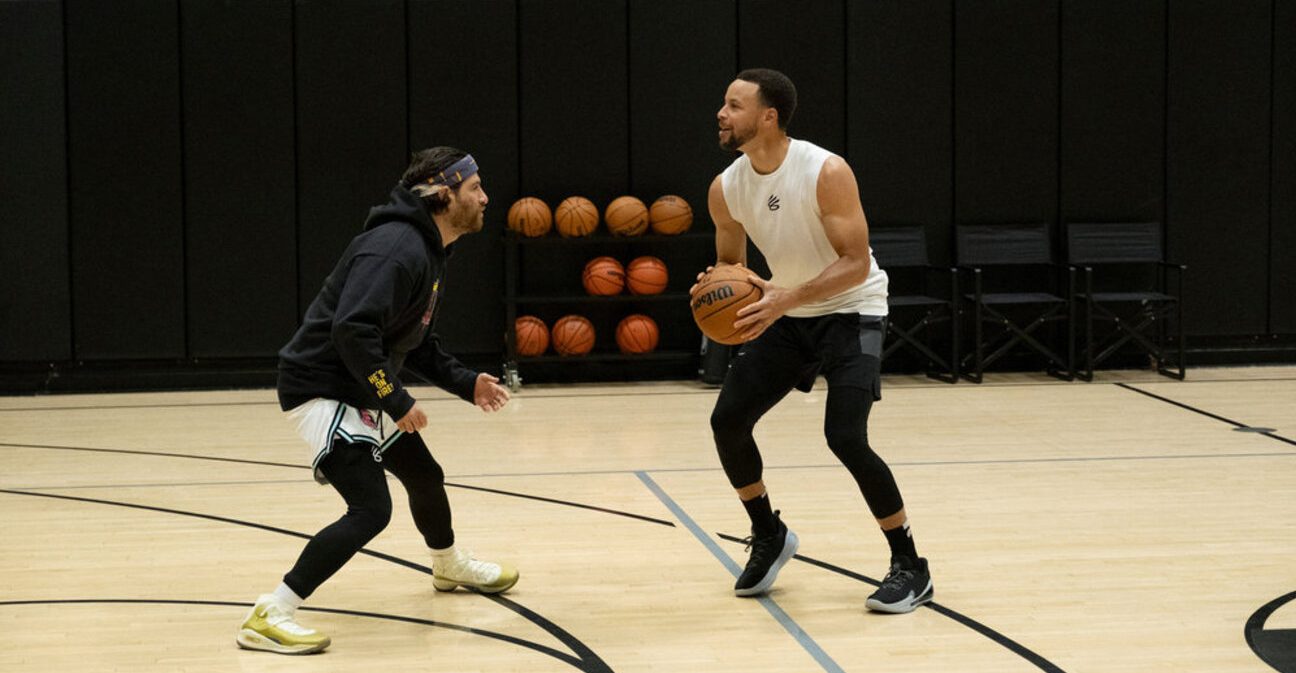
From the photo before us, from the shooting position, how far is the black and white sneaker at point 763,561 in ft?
19.2

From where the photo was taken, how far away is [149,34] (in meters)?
12.1

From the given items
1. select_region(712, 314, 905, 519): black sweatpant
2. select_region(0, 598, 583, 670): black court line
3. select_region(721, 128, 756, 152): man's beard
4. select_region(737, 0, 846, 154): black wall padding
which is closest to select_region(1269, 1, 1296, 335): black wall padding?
select_region(737, 0, 846, 154): black wall padding

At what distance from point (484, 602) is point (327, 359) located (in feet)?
3.83

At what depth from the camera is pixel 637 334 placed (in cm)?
1217

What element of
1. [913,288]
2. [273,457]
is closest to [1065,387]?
[913,288]

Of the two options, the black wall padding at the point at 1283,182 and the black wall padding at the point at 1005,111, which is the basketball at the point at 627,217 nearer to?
the black wall padding at the point at 1005,111

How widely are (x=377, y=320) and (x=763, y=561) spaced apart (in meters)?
1.82

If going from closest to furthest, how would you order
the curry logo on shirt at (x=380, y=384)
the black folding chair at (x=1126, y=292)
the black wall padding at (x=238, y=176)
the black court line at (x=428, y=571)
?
the curry logo on shirt at (x=380, y=384) → the black court line at (x=428, y=571) → the black wall padding at (x=238, y=176) → the black folding chair at (x=1126, y=292)

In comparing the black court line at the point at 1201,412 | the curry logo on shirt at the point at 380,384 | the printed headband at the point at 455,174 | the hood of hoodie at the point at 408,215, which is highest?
the printed headband at the point at 455,174

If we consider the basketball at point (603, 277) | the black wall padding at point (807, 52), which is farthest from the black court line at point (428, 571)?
the black wall padding at point (807, 52)

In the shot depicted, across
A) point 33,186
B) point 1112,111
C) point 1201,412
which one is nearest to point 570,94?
point 33,186

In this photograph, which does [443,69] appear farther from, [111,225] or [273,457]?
[273,457]

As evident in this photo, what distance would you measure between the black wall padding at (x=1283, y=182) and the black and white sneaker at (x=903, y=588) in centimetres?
859

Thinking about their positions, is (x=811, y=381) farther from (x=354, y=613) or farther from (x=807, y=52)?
(x=807, y=52)
